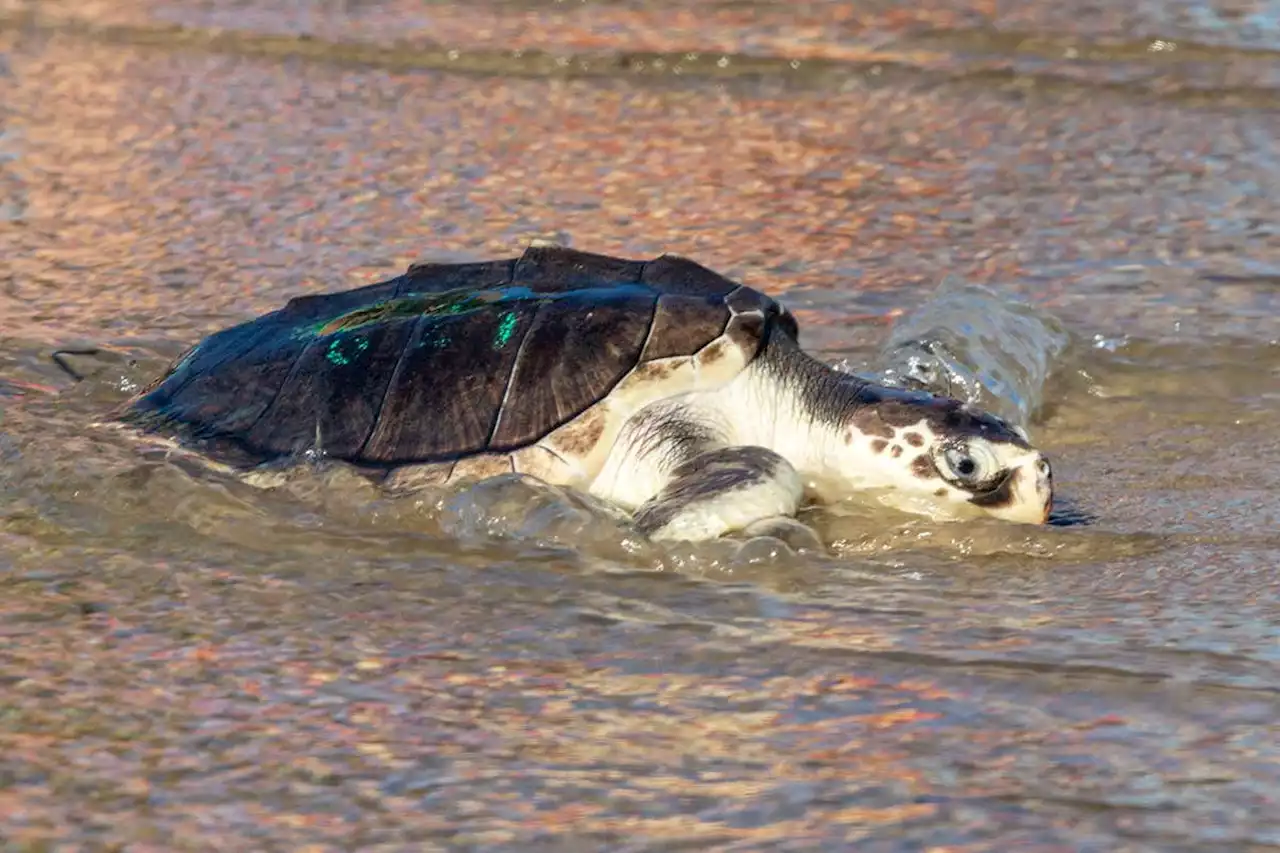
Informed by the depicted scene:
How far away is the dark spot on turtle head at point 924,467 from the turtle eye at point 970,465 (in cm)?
2

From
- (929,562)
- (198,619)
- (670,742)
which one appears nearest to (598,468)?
(929,562)

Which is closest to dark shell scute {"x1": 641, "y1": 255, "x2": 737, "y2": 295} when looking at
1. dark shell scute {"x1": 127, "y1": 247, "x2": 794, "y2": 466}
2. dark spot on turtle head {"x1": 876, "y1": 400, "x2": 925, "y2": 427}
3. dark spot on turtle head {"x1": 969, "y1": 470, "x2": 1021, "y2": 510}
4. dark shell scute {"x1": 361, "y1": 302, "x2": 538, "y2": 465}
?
dark shell scute {"x1": 127, "y1": 247, "x2": 794, "y2": 466}

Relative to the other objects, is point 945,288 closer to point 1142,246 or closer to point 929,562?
point 1142,246

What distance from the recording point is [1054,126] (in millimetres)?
6598

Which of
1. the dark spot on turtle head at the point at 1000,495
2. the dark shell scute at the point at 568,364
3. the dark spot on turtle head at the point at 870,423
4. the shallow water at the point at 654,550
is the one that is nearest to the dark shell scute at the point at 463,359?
the dark shell scute at the point at 568,364

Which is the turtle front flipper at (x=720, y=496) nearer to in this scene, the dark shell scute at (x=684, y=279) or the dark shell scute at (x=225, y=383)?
the dark shell scute at (x=684, y=279)

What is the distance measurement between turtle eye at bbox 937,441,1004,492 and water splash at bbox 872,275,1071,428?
0.68 m

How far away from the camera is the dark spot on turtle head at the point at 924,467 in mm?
3596

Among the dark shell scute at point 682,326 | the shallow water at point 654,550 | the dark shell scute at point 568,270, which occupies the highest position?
the dark shell scute at point 568,270

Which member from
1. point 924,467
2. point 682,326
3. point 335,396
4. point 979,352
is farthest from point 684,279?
point 979,352

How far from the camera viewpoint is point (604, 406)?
3582 mm

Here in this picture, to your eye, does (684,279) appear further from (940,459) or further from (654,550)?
(654,550)

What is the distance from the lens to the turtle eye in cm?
351

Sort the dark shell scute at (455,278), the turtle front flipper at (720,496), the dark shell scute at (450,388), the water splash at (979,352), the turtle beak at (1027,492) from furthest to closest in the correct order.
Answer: the water splash at (979,352)
the dark shell scute at (455,278)
the dark shell scute at (450,388)
the turtle beak at (1027,492)
the turtle front flipper at (720,496)
